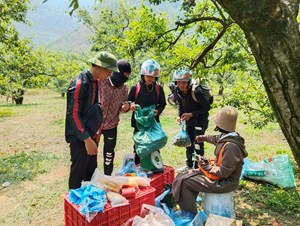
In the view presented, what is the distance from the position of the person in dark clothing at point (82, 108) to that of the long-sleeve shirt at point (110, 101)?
71 centimetres

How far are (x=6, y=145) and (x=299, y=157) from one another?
7876 mm

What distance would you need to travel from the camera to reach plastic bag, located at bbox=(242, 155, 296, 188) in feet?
14.4

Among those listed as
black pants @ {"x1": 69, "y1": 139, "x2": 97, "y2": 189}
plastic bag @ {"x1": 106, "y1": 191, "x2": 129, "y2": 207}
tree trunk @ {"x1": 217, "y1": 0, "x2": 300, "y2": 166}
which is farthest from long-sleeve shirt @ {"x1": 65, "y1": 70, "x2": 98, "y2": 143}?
tree trunk @ {"x1": 217, "y1": 0, "x2": 300, "y2": 166}

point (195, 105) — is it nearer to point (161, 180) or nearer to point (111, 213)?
point (161, 180)

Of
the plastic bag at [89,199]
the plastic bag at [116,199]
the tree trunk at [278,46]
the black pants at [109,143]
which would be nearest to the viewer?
the tree trunk at [278,46]

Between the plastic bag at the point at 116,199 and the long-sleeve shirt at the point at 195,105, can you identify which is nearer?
the plastic bag at the point at 116,199

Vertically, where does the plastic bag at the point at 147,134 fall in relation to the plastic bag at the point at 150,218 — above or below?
above

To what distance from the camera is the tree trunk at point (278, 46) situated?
1444 millimetres

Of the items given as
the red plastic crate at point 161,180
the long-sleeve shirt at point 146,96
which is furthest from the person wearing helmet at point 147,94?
the red plastic crate at point 161,180

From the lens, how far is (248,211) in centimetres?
369

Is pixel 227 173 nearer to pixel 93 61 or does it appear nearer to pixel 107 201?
pixel 107 201

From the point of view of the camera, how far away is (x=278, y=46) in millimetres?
1464

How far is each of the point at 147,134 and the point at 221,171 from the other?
4.10 ft

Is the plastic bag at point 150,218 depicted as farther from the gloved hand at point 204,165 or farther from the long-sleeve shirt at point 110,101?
the long-sleeve shirt at point 110,101
